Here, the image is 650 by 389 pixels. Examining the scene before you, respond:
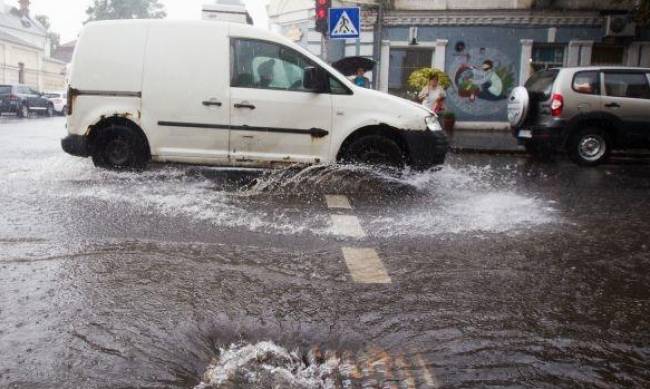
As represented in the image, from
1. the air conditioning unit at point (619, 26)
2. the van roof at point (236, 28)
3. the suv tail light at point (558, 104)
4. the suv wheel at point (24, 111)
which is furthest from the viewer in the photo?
the suv wheel at point (24, 111)

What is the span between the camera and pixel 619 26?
18.9m

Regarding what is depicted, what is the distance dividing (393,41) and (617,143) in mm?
11144

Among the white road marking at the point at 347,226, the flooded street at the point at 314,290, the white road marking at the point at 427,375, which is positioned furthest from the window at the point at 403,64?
the white road marking at the point at 427,375

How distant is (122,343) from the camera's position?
2.59 metres

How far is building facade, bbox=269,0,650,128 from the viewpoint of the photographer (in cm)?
1967

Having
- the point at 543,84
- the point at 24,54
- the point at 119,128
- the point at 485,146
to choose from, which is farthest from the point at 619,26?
the point at 24,54

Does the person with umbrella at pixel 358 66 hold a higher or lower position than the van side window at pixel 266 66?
higher

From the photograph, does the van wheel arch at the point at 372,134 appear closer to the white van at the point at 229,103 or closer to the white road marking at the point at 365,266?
the white van at the point at 229,103

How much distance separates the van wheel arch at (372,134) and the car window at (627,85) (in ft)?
18.7

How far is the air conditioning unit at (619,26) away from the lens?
18.8 metres

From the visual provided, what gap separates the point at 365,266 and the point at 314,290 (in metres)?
0.63

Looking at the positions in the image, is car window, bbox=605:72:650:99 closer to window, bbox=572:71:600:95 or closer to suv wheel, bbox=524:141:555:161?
window, bbox=572:71:600:95

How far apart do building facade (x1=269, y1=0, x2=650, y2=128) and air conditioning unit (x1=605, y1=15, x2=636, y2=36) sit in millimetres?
255

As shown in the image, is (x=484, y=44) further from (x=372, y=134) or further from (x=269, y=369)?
(x=269, y=369)
